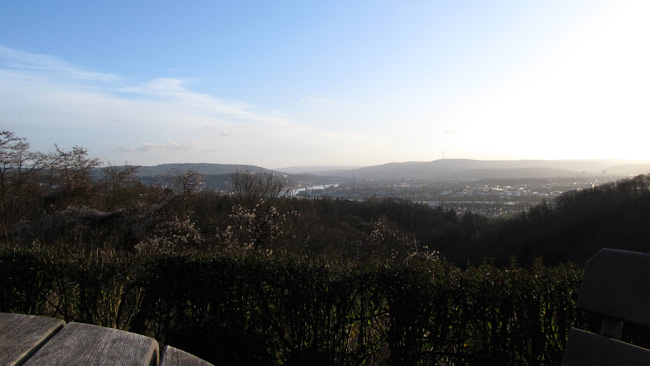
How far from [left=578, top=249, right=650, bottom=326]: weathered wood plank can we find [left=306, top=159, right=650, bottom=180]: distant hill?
8967cm

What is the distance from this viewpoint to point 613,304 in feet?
4.70

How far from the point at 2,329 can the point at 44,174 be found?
15.8 m

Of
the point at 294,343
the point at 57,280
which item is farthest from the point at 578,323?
the point at 57,280

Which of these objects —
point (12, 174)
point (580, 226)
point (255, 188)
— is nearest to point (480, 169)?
point (580, 226)

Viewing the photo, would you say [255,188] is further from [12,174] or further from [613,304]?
[613,304]

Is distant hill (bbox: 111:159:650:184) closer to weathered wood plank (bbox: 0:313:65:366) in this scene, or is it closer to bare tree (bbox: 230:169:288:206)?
bare tree (bbox: 230:169:288:206)

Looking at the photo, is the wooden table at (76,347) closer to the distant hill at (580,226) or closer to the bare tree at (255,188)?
the bare tree at (255,188)

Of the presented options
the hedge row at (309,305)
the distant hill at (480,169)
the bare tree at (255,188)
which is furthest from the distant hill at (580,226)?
the distant hill at (480,169)

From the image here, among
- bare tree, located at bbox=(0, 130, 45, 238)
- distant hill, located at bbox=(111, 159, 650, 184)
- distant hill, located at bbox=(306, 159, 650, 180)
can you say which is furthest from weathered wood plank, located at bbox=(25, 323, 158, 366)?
distant hill, located at bbox=(306, 159, 650, 180)

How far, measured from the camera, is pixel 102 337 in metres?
1.47

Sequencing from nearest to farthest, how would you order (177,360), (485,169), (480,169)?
1. (177,360)
2. (485,169)
3. (480,169)

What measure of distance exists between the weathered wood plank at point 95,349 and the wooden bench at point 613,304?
1523 millimetres

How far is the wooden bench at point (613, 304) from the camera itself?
1.37 metres

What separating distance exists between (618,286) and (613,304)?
68 millimetres
